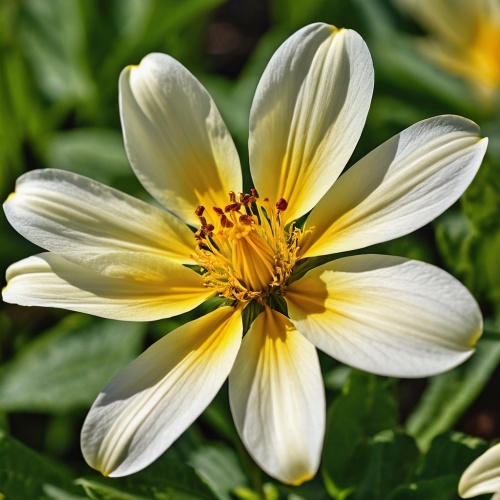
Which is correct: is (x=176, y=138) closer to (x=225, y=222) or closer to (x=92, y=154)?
(x=225, y=222)

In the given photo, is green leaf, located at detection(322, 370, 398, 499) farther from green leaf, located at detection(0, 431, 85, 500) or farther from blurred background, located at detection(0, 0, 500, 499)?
green leaf, located at detection(0, 431, 85, 500)

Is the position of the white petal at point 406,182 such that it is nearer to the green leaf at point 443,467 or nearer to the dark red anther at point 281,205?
the dark red anther at point 281,205

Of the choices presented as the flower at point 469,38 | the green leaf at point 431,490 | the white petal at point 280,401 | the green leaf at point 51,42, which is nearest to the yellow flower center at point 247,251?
the white petal at point 280,401

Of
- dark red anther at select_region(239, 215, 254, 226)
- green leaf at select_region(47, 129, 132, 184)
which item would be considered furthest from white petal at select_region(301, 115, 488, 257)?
green leaf at select_region(47, 129, 132, 184)

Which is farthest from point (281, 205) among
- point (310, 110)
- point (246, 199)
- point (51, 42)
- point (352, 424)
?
point (51, 42)

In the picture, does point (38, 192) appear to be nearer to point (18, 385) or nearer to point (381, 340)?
point (381, 340)

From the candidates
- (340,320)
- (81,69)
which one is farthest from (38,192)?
(81,69)
